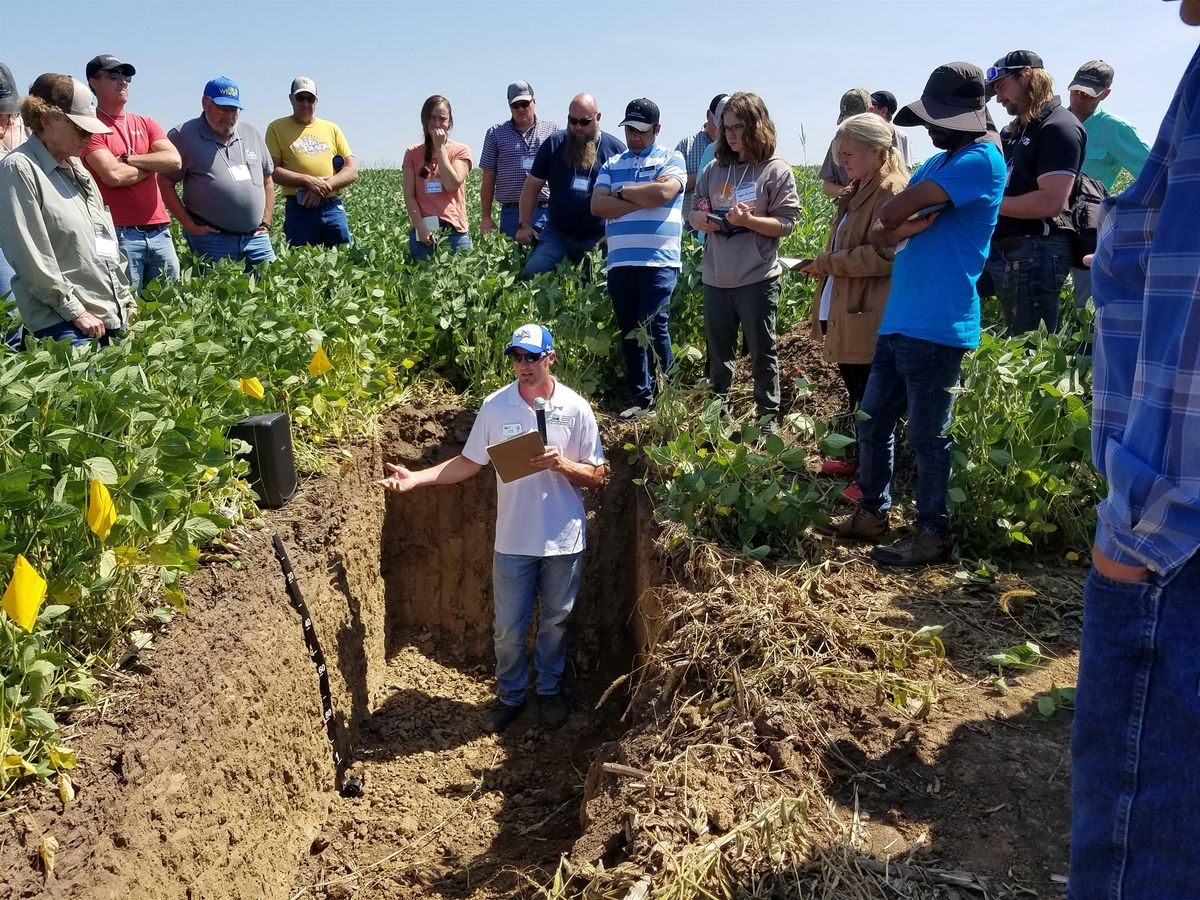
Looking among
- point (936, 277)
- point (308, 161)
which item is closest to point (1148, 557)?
point (936, 277)

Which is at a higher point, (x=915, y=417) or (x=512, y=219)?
(x=512, y=219)

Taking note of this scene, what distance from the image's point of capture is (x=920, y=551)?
4223mm

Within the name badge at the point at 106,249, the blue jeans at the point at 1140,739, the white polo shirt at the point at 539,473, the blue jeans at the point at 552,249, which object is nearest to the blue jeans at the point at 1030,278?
the white polo shirt at the point at 539,473

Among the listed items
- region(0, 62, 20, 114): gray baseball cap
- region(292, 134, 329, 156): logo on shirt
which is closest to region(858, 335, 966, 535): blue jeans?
region(0, 62, 20, 114): gray baseball cap

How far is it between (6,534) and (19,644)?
311 mm

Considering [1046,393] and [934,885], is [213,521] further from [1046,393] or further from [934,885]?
[1046,393]

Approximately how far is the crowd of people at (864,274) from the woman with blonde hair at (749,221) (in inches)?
0.7

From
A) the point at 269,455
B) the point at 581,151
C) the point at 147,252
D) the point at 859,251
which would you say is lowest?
the point at 269,455

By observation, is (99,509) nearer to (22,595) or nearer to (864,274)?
(22,595)

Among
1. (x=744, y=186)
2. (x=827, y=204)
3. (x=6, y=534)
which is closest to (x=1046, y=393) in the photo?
(x=744, y=186)

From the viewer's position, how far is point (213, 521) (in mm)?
3410

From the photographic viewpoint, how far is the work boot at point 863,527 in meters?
4.45

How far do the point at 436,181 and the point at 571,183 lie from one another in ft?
5.20

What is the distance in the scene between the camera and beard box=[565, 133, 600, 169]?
6.66m
